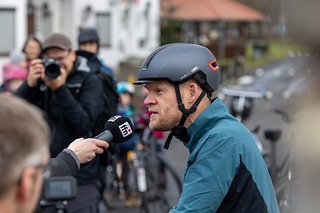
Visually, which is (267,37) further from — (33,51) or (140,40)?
(33,51)

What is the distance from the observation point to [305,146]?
3.78 metres

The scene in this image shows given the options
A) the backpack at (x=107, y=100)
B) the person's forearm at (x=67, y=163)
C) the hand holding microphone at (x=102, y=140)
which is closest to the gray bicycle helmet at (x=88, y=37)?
the backpack at (x=107, y=100)

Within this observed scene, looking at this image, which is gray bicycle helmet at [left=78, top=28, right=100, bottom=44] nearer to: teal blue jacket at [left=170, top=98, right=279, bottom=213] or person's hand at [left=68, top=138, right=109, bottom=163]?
person's hand at [left=68, top=138, right=109, bottom=163]

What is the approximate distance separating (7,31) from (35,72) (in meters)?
Result: 19.0

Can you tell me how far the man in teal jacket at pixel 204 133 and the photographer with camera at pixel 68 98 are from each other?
2.23 meters

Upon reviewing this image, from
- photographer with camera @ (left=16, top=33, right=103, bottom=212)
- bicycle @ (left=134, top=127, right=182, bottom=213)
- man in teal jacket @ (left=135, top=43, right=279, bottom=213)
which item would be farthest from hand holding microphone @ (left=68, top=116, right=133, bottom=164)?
bicycle @ (left=134, top=127, right=182, bottom=213)

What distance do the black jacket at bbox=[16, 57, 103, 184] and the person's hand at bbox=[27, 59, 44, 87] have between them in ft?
0.25

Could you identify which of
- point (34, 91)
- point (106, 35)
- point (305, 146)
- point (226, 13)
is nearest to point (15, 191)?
point (305, 146)

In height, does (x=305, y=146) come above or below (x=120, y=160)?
above

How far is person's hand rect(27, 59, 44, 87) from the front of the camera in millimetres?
6332

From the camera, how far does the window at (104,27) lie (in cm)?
3584

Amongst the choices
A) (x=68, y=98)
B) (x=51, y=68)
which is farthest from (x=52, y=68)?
(x=68, y=98)

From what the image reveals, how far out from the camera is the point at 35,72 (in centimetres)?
641

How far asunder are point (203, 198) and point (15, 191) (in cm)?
146
